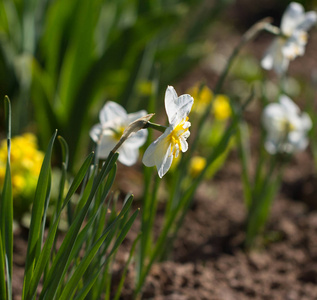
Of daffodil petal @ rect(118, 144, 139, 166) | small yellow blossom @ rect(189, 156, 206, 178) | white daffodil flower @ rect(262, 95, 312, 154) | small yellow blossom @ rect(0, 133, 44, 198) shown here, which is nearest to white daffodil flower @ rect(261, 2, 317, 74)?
white daffodil flower @ rect(262, 95, 312, 154)

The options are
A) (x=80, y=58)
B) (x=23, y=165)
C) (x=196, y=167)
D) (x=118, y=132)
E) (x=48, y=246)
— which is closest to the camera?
(x=48, y=246)

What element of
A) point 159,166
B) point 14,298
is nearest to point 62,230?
point 14,298

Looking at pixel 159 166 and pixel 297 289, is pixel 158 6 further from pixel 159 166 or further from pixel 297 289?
pixel 159 166

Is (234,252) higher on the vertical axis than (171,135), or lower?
lower

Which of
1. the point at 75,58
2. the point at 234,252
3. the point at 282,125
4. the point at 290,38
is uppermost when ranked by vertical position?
the point at 75,58

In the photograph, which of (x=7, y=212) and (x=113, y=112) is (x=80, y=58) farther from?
(x=7, y=212)

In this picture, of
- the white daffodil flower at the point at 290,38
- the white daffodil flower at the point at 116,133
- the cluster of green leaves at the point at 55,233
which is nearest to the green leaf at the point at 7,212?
the cluster of green leaves at the point at 55,233

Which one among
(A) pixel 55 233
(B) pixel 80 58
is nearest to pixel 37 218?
(A) pixel 55 233

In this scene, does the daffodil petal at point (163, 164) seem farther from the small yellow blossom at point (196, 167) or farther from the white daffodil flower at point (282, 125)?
the small yellow blossom at point (196, 167)
